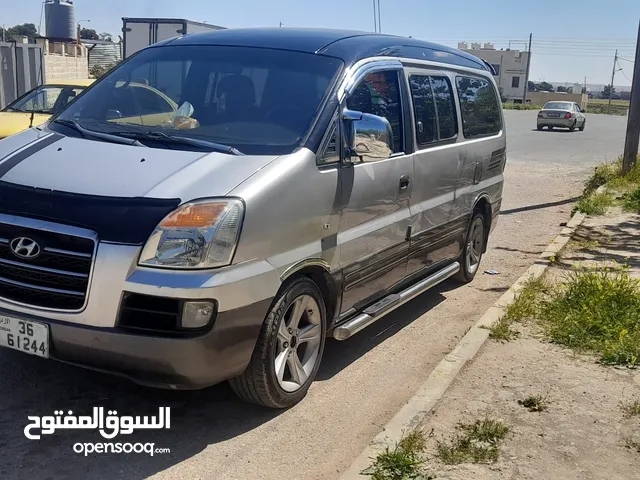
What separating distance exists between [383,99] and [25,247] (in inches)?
102

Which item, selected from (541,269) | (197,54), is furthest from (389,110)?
(541,269)

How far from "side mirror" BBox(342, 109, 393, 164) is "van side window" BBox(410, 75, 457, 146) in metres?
0.98

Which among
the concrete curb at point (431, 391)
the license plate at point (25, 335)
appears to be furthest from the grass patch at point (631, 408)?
the license plate at point (25, 335)

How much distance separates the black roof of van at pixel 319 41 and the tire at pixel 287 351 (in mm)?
1607

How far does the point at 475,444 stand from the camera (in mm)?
3893

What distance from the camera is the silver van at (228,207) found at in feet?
11.7

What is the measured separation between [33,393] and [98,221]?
1340 millimetres

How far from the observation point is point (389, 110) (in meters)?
5.19

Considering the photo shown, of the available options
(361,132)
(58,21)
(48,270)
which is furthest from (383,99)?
(58,21)

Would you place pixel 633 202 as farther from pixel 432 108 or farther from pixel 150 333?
pixel 150 333

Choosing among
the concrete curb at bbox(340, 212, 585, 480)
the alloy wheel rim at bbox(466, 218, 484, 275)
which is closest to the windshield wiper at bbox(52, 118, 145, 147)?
the concrete curb at bbox(340, 212, 585, 480)

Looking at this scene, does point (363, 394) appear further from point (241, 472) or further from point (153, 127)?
point (153, 127)

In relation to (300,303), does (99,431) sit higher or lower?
lower

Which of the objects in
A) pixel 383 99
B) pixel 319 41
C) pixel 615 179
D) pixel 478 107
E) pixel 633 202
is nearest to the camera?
pixel 319 41
